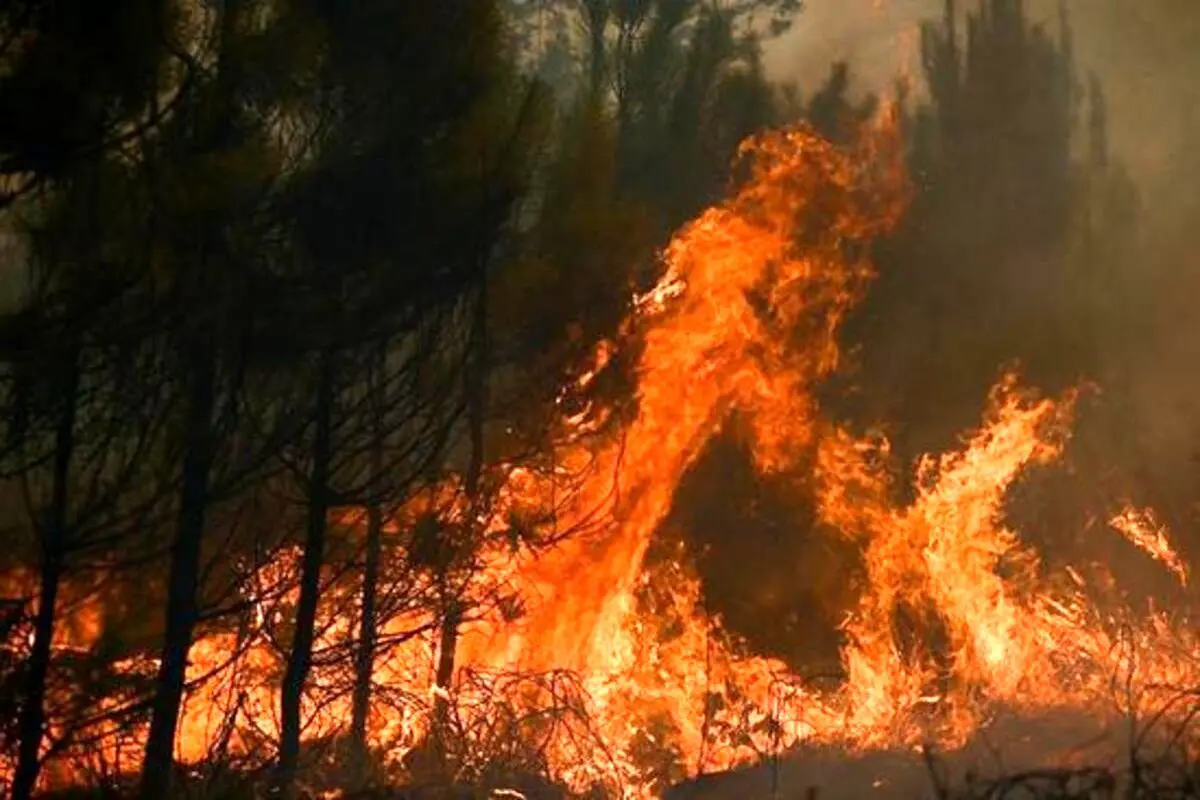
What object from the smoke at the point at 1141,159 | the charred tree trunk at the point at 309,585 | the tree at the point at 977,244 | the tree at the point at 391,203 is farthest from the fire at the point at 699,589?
the smoke at the point at 1141,159

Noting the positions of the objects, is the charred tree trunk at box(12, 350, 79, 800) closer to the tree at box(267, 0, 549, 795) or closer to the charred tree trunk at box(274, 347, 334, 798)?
the tree at box(267, 0, 549, 795)

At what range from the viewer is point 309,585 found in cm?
877

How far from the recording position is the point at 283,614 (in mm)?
11109

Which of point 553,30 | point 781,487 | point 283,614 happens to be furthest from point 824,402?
point 553,30

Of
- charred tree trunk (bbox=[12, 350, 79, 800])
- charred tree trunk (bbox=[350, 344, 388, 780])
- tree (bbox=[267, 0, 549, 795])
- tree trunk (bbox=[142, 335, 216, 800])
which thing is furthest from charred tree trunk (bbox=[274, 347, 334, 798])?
charred tree trunk (bbox=[12, 350, 79, 800])

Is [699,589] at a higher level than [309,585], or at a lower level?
higher

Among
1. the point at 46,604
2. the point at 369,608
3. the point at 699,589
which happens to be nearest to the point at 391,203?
the point at 369,608

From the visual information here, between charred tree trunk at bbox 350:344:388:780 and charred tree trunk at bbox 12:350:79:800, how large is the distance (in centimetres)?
226

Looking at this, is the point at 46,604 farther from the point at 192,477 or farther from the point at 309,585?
the point at 309,585

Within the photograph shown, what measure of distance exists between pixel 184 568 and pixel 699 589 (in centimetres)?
932

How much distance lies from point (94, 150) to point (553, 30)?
21.5 m

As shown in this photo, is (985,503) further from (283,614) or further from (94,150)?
(94,150)

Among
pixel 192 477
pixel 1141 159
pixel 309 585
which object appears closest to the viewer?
pixel 192 477

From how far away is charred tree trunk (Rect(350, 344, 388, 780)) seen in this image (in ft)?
27.9
